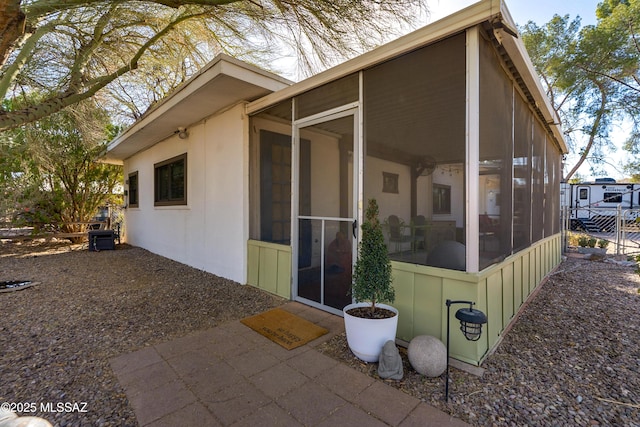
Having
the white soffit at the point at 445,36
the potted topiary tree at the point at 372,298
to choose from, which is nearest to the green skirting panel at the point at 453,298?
the potted topiary tree at the point at 372,298

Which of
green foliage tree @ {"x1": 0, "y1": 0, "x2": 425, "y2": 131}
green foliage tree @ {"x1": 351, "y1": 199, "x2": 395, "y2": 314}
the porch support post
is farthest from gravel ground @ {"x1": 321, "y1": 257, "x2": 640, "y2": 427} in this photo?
green foliage tree @ {"x1": 0, "y1": 0, "x2": 425, "y2": 131}

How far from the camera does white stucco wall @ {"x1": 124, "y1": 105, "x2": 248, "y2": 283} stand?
4543 millimetres

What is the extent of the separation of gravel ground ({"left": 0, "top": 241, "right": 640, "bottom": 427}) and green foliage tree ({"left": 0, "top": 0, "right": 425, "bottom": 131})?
262cm

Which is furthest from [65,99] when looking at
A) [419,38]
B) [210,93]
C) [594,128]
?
A: [594,128]

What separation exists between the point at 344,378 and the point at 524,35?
14.5 meters

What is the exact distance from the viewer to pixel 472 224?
90.0 inches

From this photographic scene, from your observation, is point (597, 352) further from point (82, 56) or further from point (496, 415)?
point (82, 56)

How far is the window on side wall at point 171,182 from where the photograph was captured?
20.3 feet

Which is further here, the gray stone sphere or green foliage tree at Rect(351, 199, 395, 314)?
green foliage tree at Rect(351, 199, 395, 314)

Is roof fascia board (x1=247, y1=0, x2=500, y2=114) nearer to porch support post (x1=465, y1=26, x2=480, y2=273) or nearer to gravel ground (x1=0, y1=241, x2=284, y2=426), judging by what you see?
porch support post (x1=465, y1=26, x2=480, y2=273)

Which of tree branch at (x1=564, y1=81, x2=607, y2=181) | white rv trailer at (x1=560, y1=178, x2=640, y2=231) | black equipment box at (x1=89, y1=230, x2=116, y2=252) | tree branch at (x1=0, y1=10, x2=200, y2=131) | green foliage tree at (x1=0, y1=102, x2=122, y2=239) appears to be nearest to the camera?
tree branch at (x1=0, y1=10, x2=200, y2=131)

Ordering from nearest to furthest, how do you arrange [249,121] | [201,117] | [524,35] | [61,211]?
[249,121], [201,117], [61,211], [524,35]

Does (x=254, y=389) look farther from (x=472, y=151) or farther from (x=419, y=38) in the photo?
(x=419, y=38)

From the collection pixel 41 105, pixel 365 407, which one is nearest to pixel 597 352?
pixel 365 407
